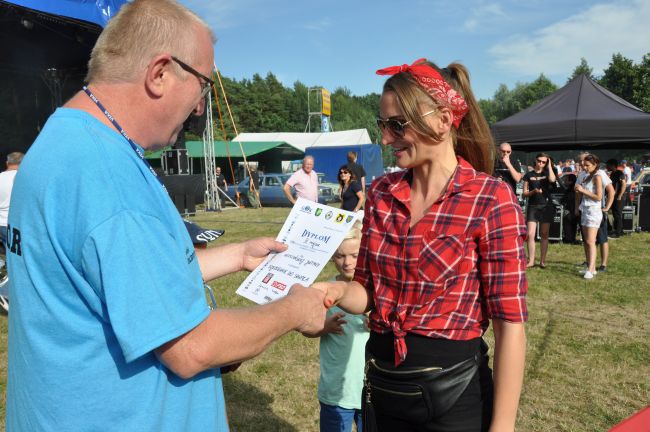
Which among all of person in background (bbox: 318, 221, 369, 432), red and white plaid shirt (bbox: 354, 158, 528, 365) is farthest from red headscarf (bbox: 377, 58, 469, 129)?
person in background (bbox: 318, 221, 369, 432)

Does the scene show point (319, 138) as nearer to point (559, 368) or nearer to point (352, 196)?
point (352, 196)

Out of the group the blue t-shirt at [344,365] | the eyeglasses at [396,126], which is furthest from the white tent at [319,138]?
the eyeglasses at [396,126]

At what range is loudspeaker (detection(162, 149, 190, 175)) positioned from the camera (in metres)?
17.5

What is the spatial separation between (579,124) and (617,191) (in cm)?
254

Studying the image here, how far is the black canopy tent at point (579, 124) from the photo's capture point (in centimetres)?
989

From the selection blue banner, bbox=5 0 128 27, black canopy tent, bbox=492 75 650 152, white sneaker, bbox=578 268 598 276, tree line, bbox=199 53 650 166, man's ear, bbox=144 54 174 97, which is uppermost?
tree line, bbox=199 53 650 166

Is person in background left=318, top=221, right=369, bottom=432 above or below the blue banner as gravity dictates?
below

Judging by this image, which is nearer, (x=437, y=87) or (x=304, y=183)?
(x=437, y=87)

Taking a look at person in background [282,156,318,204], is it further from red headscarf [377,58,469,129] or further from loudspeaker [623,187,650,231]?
red headscarf [377,58,469,129]

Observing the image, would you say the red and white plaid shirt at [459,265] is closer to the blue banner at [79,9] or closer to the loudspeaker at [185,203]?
the blue banner at [79,9]

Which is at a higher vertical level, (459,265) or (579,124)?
(579,124)

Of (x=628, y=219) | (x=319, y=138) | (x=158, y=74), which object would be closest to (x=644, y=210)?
(x=628, y=219)

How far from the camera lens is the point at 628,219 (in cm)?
1262

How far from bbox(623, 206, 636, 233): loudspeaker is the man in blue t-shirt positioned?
13736mm
